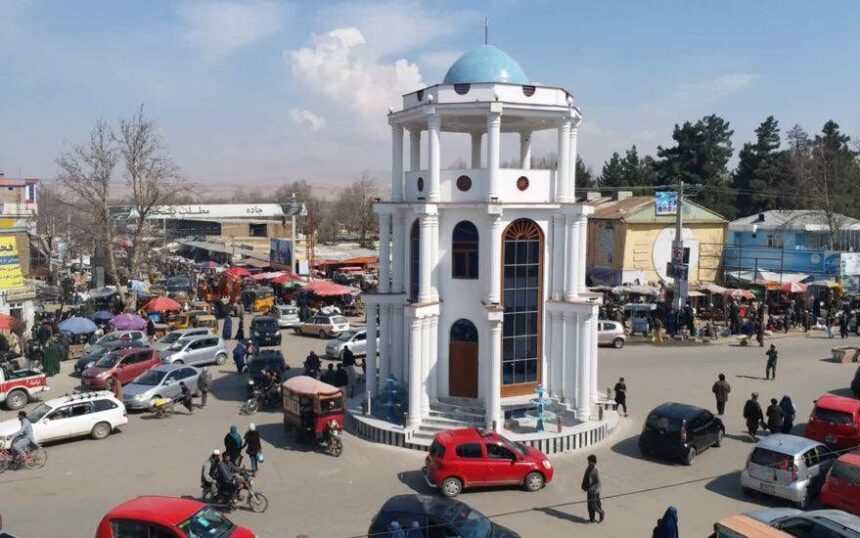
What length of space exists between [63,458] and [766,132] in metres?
69.9

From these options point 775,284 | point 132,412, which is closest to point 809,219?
point 775,284

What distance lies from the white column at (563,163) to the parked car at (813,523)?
993cm

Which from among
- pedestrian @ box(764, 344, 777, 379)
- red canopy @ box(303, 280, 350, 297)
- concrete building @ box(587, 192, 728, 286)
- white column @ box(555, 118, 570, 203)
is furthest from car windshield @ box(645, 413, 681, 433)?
concrete building @ box(587, 192, 728, 286)

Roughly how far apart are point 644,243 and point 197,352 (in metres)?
27.9

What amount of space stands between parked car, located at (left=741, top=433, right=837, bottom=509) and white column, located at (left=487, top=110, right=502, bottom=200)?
335 inches

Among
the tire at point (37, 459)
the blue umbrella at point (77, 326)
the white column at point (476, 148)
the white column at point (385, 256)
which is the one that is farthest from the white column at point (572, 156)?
the blue umbrella at point (77, 326)

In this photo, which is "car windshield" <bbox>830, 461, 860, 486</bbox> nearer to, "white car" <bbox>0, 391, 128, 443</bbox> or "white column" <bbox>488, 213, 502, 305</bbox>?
"white column" <bbox>488, 213, 502, 305</bbox>

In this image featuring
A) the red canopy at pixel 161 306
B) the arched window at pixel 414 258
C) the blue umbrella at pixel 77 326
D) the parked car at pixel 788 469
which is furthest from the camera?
the red canopy at pixel 161 306

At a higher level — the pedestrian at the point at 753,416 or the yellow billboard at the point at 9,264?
the yellow billboard at the point at 9,264

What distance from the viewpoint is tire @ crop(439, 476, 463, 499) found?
14375mm

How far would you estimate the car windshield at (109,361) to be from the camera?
23.3 meters

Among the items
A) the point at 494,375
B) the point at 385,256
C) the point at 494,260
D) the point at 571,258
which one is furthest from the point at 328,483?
the point at 571,258

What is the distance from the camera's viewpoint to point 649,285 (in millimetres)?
41188

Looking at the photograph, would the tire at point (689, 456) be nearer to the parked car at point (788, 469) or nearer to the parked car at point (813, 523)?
the parked car at point (788, 469)
